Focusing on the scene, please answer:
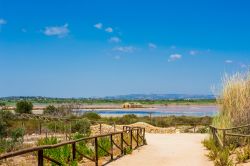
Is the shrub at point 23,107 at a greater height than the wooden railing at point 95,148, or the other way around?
the shrub at point 23,107

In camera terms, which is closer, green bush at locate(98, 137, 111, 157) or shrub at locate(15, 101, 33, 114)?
green bush at locate(98, 137, 111, 157)

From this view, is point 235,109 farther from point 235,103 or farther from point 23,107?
point 23,107

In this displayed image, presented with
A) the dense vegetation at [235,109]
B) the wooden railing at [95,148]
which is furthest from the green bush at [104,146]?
the dense vegetation at [235,109]

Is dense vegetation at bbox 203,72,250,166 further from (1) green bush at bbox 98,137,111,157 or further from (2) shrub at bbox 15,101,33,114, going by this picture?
(2) shrub at bbox 15,101,33,114

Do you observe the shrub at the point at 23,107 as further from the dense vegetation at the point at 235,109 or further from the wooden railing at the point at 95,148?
the dense vegetation at the point at 235,109

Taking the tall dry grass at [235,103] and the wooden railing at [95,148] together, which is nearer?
the wooden railing at [95,148]

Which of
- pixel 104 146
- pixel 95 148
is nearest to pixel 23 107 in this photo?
pixel 104 146

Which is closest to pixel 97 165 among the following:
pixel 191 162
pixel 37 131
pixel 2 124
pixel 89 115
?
pixel 191 162

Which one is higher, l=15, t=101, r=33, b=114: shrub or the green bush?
l=15, t=101, r=33, b=114: shrub

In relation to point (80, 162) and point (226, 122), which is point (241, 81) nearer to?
point (226, 122)

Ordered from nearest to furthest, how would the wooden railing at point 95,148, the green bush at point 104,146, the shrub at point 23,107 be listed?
the wooden railing at point 95,148
the green bush at point 104,146
the shrub at point 23,107

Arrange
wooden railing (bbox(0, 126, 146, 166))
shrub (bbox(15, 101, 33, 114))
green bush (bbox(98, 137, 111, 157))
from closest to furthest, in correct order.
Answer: wooden railing (bbox(0, 126, 146, 166)) → green bush (bbox(98, 137, 111, 157)) → shrub (bbox(15, 101, 33, 114))

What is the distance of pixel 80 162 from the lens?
50.5ft

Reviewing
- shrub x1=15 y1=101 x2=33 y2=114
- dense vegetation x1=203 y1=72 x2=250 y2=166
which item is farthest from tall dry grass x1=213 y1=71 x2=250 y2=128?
shrub x1=15 y1=101 x2=33 y2=114
